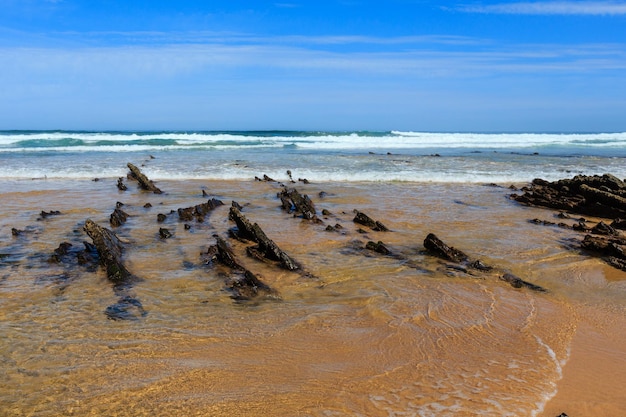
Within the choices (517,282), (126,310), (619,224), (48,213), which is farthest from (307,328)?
(619,224)

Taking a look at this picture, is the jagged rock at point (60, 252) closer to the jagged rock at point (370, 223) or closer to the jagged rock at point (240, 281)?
the jagged rock at point (240, 281)

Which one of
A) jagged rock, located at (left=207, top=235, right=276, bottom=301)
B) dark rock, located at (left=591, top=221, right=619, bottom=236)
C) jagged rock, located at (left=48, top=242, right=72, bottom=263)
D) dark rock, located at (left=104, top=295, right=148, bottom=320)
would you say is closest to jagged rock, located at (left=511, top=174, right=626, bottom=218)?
dark rock, located at (left=591, top=221, right=619, bottom=236)

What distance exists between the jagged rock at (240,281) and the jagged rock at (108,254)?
49.5 inches

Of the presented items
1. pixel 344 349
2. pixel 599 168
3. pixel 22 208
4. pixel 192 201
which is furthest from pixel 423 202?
pixel 599 168

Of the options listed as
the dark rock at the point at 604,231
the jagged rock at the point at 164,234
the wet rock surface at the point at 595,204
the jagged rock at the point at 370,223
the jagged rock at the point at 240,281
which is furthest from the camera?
the jagged rock at the point at 370,223

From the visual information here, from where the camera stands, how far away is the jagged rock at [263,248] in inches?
271

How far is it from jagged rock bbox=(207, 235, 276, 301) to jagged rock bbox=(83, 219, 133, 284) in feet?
4.13

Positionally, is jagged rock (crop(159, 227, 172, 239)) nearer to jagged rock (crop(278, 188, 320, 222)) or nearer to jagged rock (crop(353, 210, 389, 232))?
jagged rock (crop(278, 188, 320, 222))

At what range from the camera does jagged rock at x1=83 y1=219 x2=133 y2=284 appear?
6139mm

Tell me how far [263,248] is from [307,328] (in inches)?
103

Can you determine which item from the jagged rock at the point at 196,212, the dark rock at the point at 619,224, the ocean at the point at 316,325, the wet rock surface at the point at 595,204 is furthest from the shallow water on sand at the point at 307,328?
the dark rock at the point at 619,224

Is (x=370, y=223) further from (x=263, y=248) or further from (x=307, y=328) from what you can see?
(x=307, y=328)

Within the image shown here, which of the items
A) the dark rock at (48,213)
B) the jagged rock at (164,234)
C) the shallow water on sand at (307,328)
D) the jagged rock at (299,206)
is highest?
the jagged rock at (299,206)

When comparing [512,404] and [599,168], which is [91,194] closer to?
[512,404]
